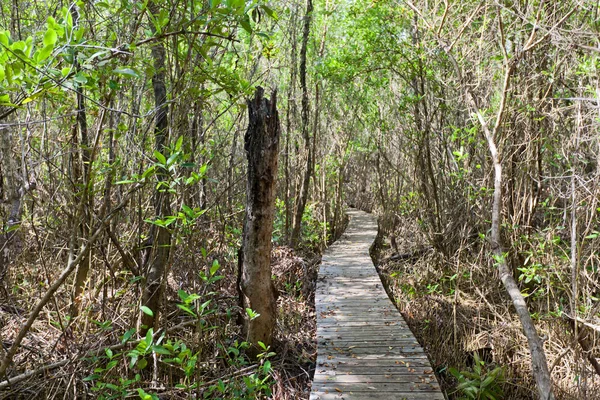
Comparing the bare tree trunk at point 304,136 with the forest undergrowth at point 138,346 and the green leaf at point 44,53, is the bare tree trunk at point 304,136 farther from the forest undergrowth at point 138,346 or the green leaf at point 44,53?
the green leaf at point 44,53

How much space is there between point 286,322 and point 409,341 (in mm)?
1893

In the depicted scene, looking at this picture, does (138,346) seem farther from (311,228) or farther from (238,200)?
(311,228)

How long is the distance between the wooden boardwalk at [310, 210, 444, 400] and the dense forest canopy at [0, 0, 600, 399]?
429mm

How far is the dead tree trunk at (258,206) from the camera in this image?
14.2 ft

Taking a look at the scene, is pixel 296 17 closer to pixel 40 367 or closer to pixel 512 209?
pixel 512 209

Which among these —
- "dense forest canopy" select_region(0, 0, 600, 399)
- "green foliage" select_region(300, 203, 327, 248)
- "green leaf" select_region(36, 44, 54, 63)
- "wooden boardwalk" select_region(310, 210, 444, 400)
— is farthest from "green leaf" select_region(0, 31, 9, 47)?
"green foliage" select_region(300, 203, 327, 248)

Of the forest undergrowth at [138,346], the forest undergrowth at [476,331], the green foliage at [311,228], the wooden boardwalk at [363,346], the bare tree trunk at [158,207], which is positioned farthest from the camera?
the green foliage at [311,228]

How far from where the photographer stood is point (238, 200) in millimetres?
8375

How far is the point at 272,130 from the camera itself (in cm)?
440

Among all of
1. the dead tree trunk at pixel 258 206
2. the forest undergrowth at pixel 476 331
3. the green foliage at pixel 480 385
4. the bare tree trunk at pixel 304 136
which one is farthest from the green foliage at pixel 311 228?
the green foliage at pixel 480 385

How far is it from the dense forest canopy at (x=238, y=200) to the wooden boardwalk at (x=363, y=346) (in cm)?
43

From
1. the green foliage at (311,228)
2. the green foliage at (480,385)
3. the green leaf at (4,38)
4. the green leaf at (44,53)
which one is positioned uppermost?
the green leaf at (4,38)

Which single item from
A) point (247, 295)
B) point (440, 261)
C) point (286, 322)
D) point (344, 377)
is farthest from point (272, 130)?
point (440, 261)

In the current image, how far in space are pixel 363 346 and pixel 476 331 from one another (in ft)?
7.94
